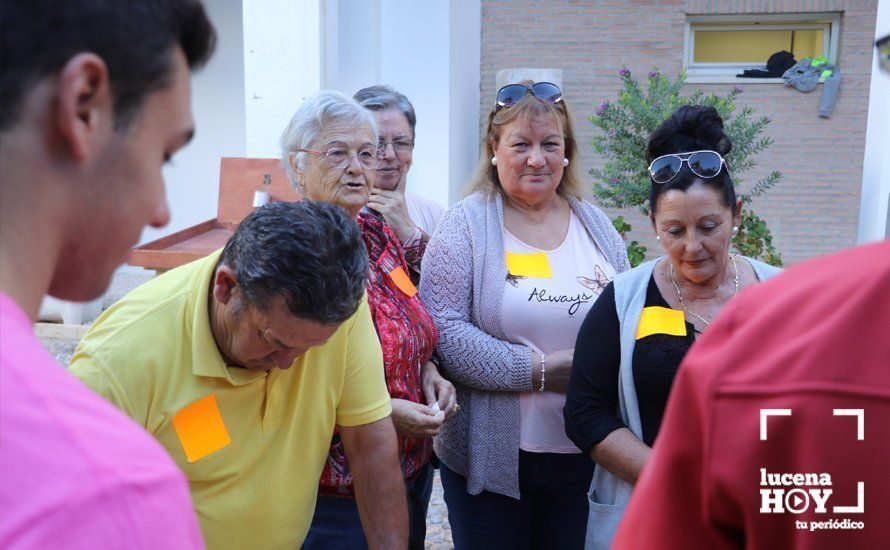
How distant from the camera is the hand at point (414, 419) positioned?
87.0 inches

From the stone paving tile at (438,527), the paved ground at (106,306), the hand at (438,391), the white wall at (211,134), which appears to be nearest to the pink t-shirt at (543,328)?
the hand at (438,391)

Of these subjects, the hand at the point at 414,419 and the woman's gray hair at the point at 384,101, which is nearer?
the hand at the point at 414,419

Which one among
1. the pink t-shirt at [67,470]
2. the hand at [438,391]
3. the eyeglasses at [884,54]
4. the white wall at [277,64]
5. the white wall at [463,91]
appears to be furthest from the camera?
the white wall at [463,91]

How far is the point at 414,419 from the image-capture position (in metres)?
2.21

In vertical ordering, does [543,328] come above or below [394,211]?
below

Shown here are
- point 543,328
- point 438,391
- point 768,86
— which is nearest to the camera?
point 438,391

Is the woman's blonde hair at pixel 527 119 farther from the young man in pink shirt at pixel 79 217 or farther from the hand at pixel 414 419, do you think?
the young man in pink shirt at pixel 79 217

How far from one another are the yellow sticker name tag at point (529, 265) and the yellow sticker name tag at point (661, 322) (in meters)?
0.48

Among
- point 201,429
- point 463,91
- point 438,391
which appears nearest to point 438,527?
point 438,391

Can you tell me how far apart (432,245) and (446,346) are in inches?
14.6

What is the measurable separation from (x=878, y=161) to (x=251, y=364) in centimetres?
330

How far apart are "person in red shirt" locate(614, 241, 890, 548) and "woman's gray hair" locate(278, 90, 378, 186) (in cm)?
190

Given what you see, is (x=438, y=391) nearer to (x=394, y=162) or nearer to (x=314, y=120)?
(x=314, y=120)

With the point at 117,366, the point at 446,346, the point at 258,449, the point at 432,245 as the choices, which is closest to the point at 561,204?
the point at 432,245
